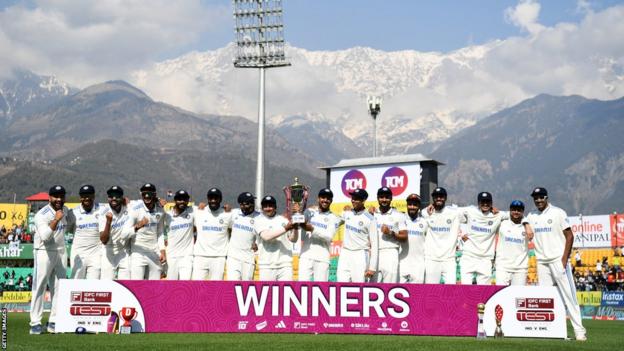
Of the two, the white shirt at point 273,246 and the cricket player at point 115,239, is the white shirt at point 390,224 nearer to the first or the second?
the white shirt at point 273,246

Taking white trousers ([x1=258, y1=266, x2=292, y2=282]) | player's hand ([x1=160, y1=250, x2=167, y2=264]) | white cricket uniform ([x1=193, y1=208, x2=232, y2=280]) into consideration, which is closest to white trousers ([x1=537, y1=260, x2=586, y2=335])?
white trousers ([x1=258, y1=266, x2=292, y2=282])

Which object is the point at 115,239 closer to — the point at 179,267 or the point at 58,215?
the point at 58,215

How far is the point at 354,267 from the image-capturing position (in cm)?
1709

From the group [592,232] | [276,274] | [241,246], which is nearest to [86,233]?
[241,246]

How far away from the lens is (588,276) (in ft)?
141

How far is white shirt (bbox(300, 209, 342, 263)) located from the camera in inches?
663

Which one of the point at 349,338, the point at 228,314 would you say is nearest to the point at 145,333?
the point at 228,314

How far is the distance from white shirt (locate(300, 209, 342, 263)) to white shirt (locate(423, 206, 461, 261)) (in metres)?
2.18

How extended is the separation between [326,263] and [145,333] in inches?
157

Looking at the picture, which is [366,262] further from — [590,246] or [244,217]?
[590,246]

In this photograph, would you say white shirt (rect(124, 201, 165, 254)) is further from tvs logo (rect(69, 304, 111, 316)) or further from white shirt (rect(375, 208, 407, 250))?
white shirt (rect(375, 208, 407, 250))

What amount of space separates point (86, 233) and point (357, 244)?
222 inches

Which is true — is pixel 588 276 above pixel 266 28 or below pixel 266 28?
below

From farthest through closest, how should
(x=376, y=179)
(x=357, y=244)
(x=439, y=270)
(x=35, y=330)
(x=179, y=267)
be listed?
(x=376, y=179) → (x=179, y=267) → (x=439, y=270) → (x=357, y=244) → (x=35, y=330)
